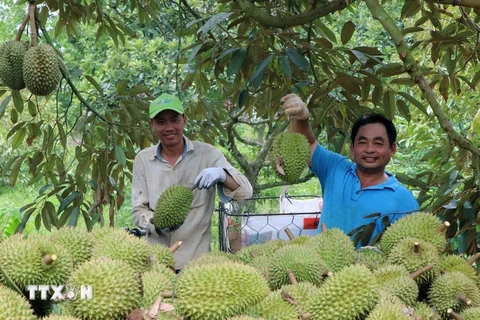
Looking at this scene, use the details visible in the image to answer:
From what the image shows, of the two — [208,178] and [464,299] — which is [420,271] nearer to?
[464,299]

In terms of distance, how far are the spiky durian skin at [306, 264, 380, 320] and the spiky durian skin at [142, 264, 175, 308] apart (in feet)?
0.75

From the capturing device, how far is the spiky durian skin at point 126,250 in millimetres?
985

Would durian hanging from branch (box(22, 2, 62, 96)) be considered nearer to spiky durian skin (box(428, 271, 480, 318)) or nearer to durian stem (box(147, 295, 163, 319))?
durian stem (box(147, 295, 163, 319))

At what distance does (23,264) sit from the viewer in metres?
0.90

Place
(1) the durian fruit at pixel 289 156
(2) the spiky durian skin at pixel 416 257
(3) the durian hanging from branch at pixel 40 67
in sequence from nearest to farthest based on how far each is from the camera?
(2) the spiky durian skin at pixel 416 257 → (1) the durian fruit at pixel 289 156 → (3) the durian hanging from branch at pixel 40 67

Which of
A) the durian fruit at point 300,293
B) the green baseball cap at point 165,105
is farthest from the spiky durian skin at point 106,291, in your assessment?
the green baseball cap at point 165,105

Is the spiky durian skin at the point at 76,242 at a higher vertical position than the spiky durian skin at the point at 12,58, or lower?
lower

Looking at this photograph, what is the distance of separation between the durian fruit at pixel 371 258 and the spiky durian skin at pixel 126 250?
1.40 feet

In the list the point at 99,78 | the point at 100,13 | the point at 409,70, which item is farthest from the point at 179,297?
the point at 99,78

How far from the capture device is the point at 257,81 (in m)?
1.94

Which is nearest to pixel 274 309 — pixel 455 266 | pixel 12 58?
pixel 455 266

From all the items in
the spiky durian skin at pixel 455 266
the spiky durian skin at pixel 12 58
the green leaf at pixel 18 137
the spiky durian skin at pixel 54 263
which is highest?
the spiky durian skin at pixel 12 58

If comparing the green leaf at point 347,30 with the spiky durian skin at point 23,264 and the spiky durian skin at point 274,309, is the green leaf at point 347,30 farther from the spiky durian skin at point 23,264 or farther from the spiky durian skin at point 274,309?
the spiky durian skin at point 23,264

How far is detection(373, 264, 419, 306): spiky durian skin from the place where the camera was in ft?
3.43
